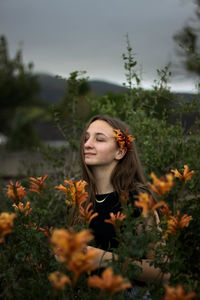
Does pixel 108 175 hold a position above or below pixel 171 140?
below

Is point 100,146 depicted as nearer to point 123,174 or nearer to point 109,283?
point 123,174

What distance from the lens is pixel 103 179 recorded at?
7.82 feet

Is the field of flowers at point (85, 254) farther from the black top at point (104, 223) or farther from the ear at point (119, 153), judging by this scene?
the ear at point (119, 153)

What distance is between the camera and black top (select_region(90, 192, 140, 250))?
2178 millimetres

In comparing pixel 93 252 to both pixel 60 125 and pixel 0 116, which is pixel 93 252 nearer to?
pixel 60 125

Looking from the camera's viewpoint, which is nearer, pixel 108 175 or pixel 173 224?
pixel 173 224

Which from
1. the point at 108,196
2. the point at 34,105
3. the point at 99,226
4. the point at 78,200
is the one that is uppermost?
the point at 34,105

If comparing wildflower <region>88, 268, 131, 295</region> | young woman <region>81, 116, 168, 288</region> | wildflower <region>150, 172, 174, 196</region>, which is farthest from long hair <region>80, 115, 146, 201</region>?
wildflower <region>88, 268, 131, 295</region>

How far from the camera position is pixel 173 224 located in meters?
1.27

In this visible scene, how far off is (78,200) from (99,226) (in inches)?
37.7

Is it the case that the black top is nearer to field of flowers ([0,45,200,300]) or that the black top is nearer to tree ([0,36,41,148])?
field of flowers ([0,45,200,300])

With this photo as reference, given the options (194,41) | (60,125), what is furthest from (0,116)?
(60,125)

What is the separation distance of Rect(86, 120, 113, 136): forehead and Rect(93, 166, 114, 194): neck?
0.24 metres

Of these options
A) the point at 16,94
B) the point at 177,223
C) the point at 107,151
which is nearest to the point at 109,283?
the point at 177,223
